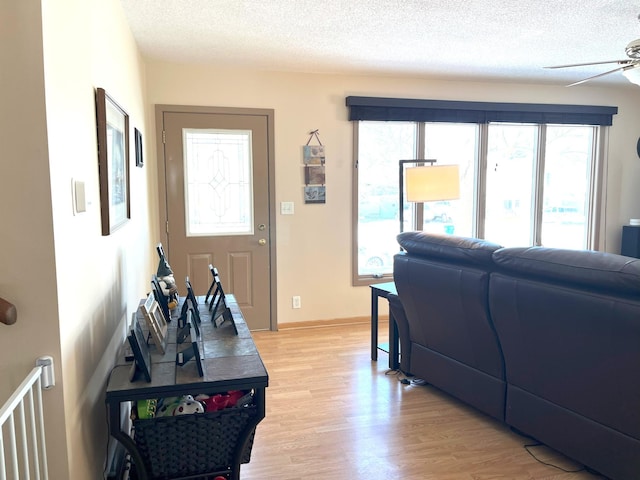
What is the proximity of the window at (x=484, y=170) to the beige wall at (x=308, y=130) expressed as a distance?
0.46 feet

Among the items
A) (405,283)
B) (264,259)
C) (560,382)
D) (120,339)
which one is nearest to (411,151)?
(264,259)

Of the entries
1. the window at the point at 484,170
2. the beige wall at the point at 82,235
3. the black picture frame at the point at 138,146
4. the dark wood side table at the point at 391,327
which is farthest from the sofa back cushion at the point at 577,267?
the window at the point at 484,170

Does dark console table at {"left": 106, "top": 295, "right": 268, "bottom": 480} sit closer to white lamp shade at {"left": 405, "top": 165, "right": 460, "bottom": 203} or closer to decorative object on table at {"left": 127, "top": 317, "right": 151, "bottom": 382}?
decorative object on table at {"left": 127, "top": 317, "right": 151, "bottom": 382}

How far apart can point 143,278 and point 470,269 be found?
231 cm

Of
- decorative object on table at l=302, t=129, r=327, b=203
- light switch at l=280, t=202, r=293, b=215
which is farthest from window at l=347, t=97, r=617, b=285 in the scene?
light switch at l=280, t=202, r=293, b=215

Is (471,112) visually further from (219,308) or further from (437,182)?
(219,308)

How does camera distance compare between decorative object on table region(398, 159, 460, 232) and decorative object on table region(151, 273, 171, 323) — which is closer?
decorative object on table region(151, 273, 171, 323)

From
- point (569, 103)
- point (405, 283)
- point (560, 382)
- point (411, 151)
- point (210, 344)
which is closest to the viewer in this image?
point (210, 344)

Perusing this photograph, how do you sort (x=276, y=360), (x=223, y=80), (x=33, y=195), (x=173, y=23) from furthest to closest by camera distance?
(x=223, y=80) → (x=276, y=360) → (x=173, y=23) → (x=33, y=195)

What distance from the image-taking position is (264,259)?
4.44 m

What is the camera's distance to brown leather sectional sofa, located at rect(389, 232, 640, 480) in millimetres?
1876

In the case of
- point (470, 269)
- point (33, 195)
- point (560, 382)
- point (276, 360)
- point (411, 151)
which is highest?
point (411, 151)

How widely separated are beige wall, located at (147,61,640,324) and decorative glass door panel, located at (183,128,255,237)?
10.9 inches

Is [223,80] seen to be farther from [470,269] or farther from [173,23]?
[470,269]
